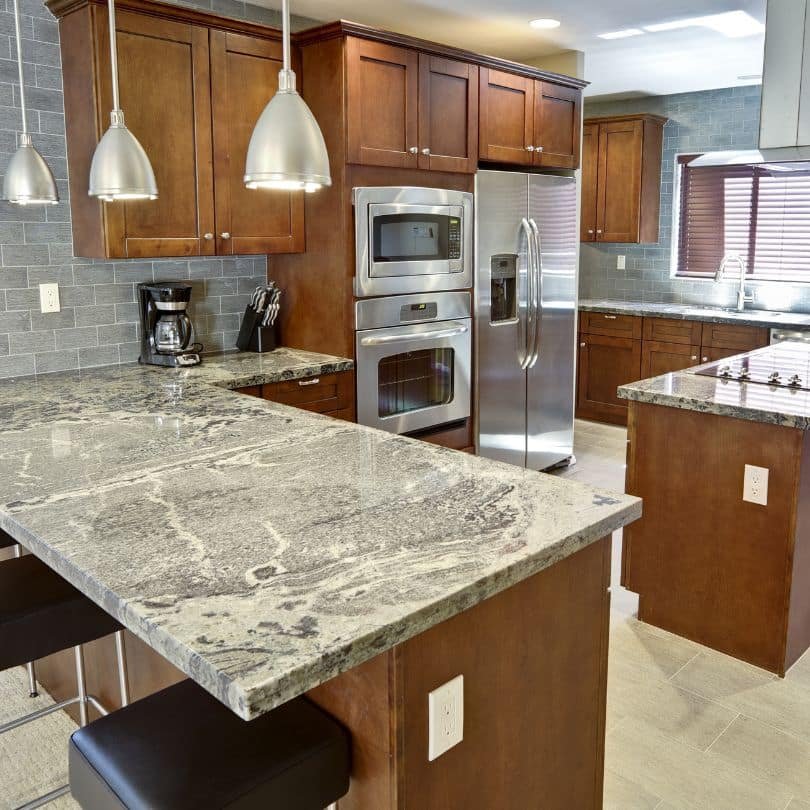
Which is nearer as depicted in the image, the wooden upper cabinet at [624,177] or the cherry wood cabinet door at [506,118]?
the cherry wood cabinet door at [506,118]

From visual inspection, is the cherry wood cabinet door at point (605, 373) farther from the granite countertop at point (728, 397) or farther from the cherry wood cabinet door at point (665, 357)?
the granite countertop at point (728, 397)

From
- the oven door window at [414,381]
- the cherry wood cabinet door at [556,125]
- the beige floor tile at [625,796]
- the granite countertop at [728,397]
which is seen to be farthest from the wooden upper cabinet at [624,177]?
the beige floor tile at [625,796]

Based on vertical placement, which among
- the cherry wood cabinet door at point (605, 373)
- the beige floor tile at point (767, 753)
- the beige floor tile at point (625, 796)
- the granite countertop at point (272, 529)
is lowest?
the beige floor tile at point (625, 796)

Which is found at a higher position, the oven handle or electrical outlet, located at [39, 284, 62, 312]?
electrical outlet, located at [39, 284, 62, 312]

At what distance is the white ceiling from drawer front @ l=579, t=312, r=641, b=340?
163cm

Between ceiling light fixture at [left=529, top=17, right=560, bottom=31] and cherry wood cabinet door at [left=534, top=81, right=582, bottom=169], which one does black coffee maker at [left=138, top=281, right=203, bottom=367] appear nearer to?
cherry wood cabinet door at [left=534, top=81, right=582, bottom=169]

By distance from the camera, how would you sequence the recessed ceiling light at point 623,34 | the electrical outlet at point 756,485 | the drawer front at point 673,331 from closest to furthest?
the electrical outlet at point 756,485
the recessed ceiling light at point 623,34
the drawer front at point 673,331

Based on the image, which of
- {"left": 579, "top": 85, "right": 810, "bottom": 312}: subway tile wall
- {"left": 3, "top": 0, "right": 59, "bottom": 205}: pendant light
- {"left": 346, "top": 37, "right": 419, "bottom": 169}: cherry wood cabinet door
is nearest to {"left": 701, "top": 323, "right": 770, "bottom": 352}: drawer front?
{"left": 579, "top": 85, "right": 810, "bottom": 312}: subway tile wall

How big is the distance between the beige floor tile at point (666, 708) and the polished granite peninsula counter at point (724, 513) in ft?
1.12

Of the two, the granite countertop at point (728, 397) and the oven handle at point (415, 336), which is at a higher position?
the oven handle at point (415, 336)

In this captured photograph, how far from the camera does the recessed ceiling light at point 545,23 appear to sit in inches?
162

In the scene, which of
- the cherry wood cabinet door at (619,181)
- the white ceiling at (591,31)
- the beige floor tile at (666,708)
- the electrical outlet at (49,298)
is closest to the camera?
the beige floor tile at (666,708)

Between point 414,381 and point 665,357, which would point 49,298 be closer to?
point 414,381

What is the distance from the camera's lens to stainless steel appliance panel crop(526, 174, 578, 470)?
176 inches
